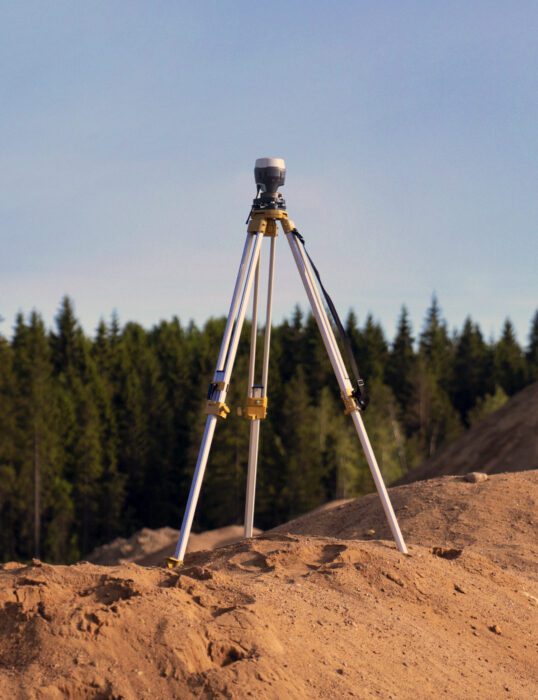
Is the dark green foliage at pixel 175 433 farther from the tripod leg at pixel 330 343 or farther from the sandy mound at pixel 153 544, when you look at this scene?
the tripod leg at pixel 330 343

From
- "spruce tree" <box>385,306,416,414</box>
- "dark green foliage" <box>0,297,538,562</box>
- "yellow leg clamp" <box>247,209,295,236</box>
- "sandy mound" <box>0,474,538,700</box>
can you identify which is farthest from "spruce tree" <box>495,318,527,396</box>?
"yellow leg clamp" <box>247,209,295,236</box>

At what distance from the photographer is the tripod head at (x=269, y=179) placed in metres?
10.0

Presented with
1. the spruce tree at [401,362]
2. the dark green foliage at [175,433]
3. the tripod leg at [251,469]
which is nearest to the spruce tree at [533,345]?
the dark green foliage at [175,433]

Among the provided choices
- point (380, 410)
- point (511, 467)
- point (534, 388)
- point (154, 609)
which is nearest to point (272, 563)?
point (154, 609)

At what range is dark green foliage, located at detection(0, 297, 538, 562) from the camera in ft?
193

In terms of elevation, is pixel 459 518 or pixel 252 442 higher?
pixel 252 442

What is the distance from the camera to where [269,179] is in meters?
10.0

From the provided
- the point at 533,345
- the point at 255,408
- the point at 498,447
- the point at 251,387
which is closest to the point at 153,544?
the point at 498,447

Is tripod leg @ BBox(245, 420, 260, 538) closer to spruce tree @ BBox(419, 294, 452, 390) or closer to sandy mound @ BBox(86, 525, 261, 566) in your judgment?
sandy mound @ BBox(86, 525, 261, 566)

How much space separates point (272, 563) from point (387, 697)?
2651mm

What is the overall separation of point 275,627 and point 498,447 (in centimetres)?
2413

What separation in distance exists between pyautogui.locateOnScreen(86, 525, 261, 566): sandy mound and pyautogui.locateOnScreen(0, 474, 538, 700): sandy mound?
969 inches

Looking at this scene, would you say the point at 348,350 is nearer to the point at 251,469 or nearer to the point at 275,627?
the point at 251,469

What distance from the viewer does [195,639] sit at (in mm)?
7215
